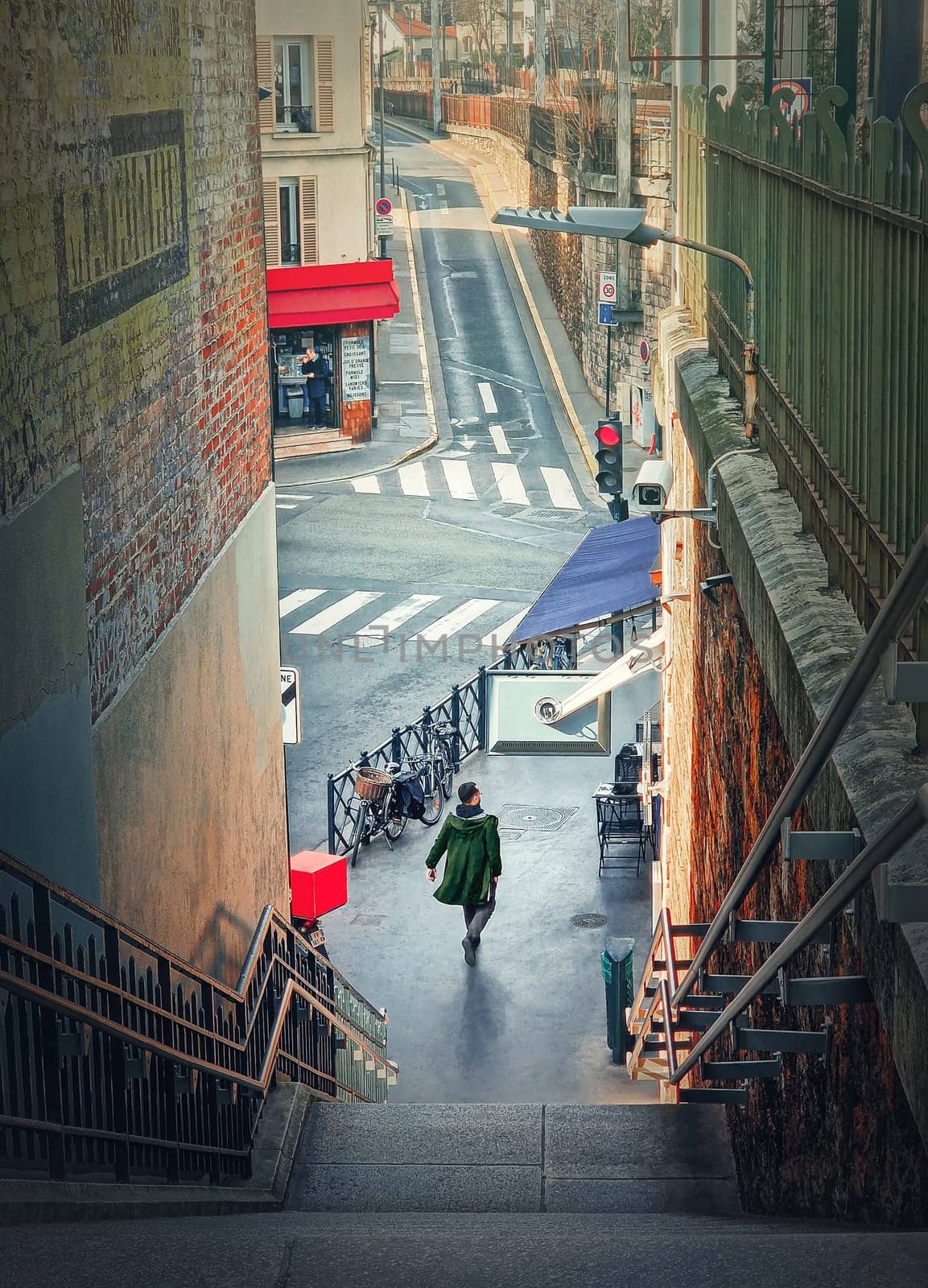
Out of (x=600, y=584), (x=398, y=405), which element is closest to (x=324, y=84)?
(x=398, y=405)

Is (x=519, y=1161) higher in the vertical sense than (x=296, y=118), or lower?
lower

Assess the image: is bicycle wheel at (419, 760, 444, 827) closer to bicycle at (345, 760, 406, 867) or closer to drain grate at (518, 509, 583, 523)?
bicycle at (345, 760, 406, 867)

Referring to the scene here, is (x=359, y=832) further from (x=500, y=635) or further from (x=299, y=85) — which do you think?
(x=299, y=85)

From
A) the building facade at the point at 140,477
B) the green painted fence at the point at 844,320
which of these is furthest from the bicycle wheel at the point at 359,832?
the green painted fence at the point at 844,320

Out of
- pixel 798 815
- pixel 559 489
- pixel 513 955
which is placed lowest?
pixel 513 955

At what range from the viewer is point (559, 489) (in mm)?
32219

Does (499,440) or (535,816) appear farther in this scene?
(499,440)

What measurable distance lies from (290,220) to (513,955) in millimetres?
23265

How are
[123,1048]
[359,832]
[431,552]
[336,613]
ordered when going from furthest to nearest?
[431,552], [336,613], [359,832], [123,1048]

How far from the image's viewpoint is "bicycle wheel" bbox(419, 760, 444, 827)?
17.9m

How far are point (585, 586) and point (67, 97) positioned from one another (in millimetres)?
11506

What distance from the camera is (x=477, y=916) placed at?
13.9 meters

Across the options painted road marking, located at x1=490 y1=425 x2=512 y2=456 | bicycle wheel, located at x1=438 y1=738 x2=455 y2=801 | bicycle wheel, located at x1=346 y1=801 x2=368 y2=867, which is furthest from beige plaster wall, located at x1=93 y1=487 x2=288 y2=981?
painted road marking, located at x1=490 y1=425 x2=512 y2=456

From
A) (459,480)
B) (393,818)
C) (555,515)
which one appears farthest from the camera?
(459,480)
